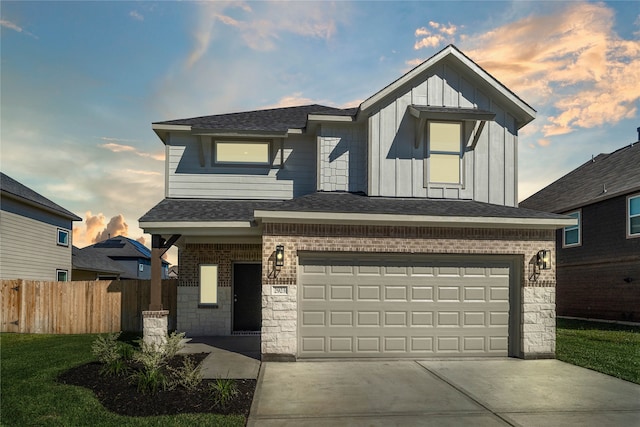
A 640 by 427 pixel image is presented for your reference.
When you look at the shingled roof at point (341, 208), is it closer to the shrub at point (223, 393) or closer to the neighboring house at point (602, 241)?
the shrub at point (223, 393)

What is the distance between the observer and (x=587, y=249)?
21375mm

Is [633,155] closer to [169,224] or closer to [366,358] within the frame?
[366,358]

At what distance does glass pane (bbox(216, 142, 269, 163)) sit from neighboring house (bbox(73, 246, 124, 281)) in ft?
52.2

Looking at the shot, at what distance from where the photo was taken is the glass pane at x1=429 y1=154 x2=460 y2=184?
13.2 meters

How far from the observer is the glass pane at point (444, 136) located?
13266 mm

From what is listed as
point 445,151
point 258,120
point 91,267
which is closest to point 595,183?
point 445,151

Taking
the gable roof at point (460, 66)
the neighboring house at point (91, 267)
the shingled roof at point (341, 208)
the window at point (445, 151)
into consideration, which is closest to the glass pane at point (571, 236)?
the gable roof at point (460, 66)

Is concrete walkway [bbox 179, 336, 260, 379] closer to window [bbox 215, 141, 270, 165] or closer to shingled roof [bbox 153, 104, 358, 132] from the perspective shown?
window [bbox 215, 141, 270, 165]

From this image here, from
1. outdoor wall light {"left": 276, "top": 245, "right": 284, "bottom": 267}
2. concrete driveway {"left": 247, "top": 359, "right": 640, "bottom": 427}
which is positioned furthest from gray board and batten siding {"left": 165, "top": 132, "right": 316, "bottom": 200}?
concrete driveway {"left": 247, "top": 359, "right": 640, "bottom": 427}

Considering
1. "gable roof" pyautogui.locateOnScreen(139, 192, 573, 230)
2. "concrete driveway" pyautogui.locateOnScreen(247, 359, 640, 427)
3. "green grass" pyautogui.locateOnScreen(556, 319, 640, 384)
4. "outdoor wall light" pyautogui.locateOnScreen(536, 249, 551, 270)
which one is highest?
"gable roof" pyautogui.locateOnScreen(139, 192, 573, 230)

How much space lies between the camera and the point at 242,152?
15.1 metres

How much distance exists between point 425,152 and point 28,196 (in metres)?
17.9

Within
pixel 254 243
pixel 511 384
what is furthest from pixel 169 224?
pixel 511 384

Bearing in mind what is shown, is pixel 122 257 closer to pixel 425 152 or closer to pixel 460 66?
pixel 425 152
